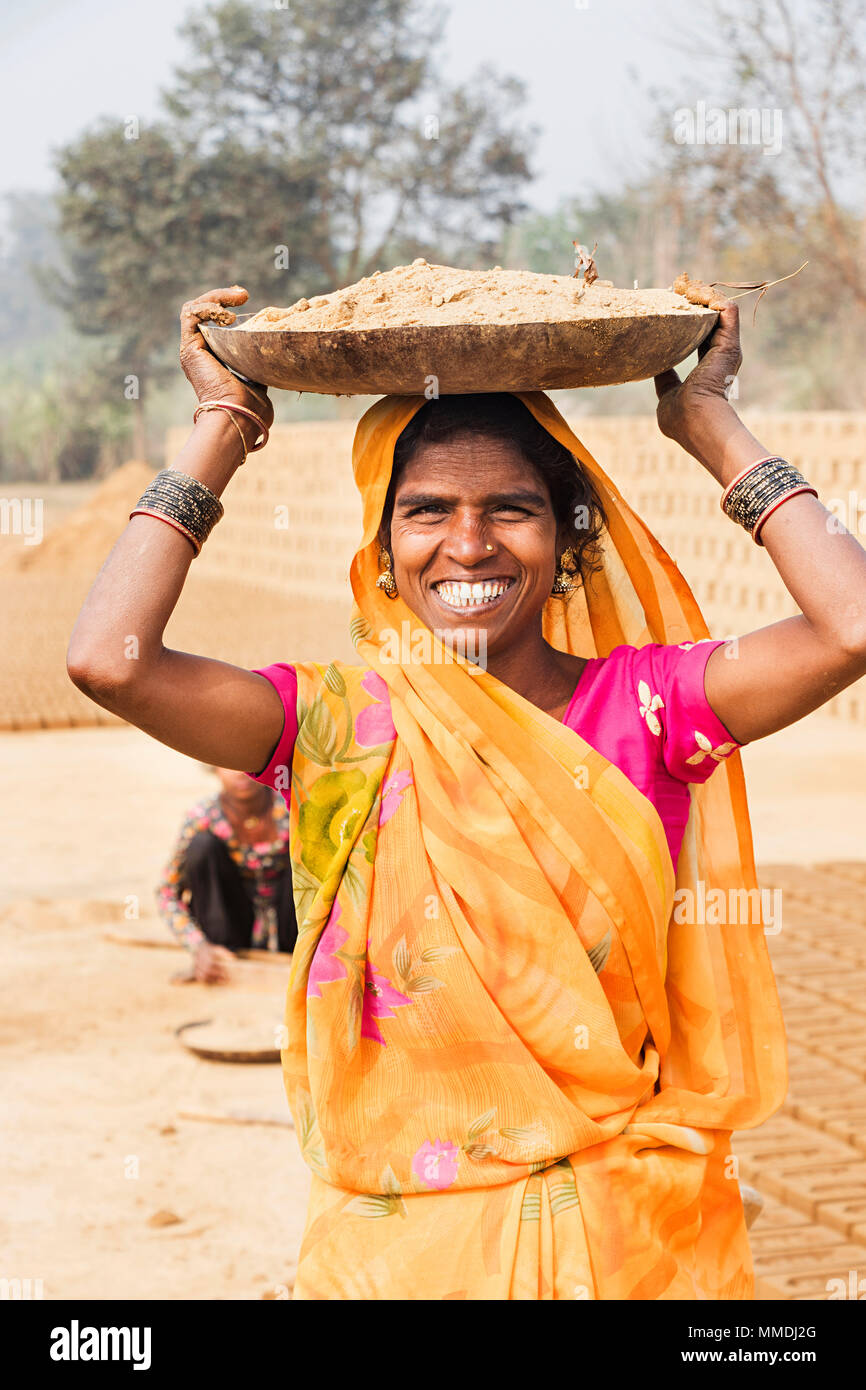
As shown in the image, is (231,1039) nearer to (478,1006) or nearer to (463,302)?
(478,1006)

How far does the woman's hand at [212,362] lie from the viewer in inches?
84.4

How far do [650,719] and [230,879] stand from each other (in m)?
3.92

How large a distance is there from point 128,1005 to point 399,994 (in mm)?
3972

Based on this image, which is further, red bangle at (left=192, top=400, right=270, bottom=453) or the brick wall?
the brick wall

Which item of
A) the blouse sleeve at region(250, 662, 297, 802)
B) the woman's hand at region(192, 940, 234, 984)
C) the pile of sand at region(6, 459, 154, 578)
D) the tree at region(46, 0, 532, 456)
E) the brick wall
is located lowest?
the woman's hand at region(192, 940, 234, 984)

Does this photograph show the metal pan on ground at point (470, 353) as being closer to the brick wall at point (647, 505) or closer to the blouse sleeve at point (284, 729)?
the blouse sleeve at point (284, 729)

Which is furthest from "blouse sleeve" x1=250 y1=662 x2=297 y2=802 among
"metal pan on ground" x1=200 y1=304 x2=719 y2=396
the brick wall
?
the brick wall

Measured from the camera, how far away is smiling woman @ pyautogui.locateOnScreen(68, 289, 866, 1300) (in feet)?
6.58

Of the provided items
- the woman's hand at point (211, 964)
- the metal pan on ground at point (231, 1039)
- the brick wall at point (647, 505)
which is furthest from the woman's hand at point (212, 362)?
the woman's hand at point (211, 964)

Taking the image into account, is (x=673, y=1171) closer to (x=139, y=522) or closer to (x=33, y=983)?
(x=139, y=522)

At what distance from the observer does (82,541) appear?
77.8ft

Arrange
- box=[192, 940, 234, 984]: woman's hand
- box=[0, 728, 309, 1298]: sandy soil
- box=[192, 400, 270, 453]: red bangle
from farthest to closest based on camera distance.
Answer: box=[192, 940, 234, 984]: woman's hand < box=[0, 728, 309, 1298]: sandy soil < box=[192, 400, 270, 453]: red bangle

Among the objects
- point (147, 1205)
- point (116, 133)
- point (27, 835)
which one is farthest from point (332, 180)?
point (147, 1205)

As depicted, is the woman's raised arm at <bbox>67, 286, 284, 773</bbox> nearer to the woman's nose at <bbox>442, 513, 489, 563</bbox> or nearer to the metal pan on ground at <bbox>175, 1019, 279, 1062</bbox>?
the woman's nose at <bbox>442, 513, 489, 563</bbox>
